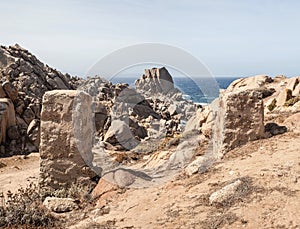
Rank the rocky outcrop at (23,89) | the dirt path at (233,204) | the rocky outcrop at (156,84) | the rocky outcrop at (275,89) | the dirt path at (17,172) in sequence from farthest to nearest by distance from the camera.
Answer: the rocky outcrop at (156,84) → the rocky outcrop at (23,89) → the rocky outcrop at (275,89) → the dirt path at (17,172) → the dirt path at (233,204)

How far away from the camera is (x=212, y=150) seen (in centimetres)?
987

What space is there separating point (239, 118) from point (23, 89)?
68.3ft

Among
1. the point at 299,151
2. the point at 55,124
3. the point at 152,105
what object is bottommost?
the point at 152,105

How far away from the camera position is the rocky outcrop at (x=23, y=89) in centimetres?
1867

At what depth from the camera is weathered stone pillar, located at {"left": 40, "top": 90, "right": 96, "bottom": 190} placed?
854 centimetres

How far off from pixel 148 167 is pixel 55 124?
3.16 metres

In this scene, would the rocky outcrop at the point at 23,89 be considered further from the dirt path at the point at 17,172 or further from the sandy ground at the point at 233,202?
the sandy ground at the point at 233,202

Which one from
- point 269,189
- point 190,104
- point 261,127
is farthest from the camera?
Answer: point 190,104

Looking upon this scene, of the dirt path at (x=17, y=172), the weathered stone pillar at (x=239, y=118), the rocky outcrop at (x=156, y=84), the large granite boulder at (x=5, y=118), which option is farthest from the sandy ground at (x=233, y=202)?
the rocky outcrop at (x=156, y=84)

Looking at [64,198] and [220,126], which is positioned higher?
[220,126]

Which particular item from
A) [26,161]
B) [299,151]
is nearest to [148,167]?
[299,151]

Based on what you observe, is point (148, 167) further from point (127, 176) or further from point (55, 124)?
point (55, 124)

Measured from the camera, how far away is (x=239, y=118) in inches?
344

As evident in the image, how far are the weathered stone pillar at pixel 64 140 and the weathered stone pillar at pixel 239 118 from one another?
11.2ft
